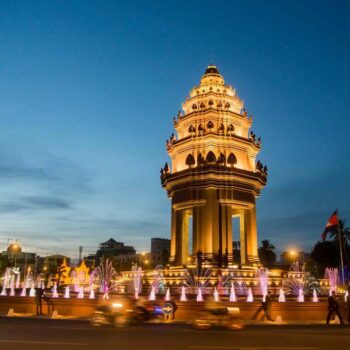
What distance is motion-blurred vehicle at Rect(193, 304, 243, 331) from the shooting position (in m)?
16.9

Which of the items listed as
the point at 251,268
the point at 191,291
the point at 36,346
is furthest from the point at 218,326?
the point at 251,268

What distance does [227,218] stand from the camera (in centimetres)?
4212

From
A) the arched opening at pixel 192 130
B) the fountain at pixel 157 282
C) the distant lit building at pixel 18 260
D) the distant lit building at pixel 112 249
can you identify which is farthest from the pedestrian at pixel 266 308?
the distant lit building at pixel 112 249

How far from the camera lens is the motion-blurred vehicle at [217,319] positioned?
16.9 meters

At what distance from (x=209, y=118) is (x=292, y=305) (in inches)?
1026

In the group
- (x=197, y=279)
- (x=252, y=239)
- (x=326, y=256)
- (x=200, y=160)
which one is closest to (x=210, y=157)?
(x=200, y=160)

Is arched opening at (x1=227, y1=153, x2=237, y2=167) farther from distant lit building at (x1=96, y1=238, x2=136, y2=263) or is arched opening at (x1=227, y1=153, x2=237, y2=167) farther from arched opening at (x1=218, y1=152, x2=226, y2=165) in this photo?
distant lit building at (x1=96, y1=238, x2=136, y2=263)

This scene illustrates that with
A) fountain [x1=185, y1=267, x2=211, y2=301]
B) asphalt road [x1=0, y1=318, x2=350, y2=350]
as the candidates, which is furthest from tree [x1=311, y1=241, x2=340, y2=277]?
asphalt road [x1=0, y1=318, x2=350, y2=350]

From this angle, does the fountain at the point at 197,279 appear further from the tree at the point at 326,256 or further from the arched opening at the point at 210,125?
the tree at the point at 326,256

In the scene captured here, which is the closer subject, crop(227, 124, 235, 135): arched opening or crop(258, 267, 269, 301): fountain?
crop(258, 267, 269, 301): fountain

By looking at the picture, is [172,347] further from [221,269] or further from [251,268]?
[251,268]

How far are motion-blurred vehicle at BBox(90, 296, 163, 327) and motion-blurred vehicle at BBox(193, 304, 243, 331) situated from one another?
291 centimetres

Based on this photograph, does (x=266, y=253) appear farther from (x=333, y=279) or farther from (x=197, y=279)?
(x=197, y=279)

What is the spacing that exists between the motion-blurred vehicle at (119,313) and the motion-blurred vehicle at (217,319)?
2911 millimetres
